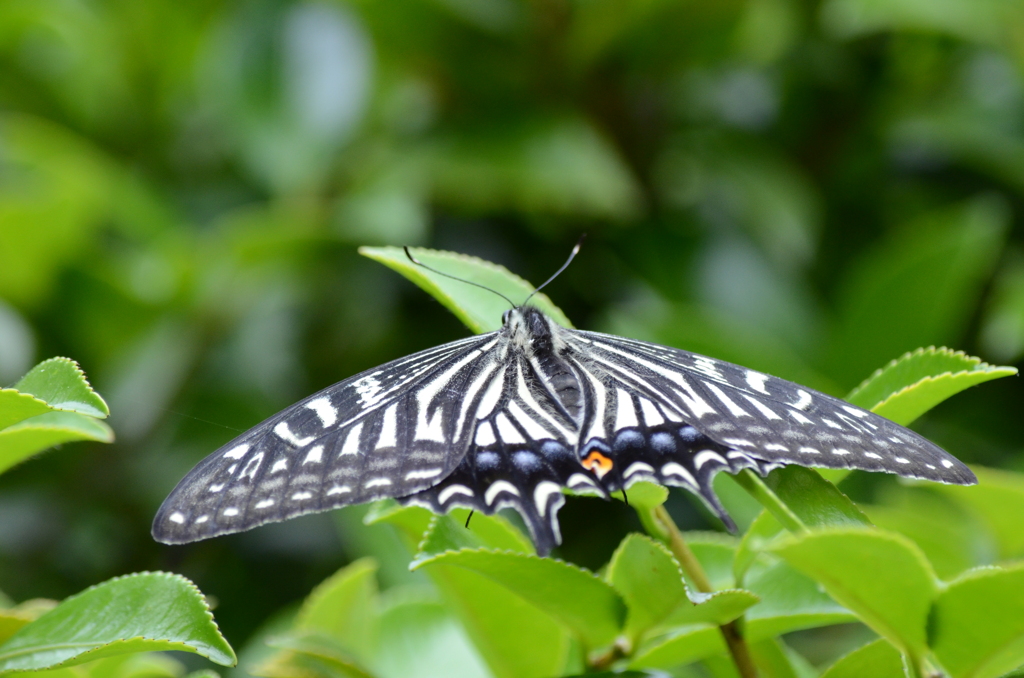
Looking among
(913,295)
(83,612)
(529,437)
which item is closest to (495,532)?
(529,437)

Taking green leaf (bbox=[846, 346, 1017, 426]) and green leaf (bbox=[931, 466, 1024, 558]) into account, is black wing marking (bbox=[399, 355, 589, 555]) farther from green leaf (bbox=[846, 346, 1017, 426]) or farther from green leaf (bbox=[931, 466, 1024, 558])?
green leaf (bbox=[931, 466, 1024, 558])

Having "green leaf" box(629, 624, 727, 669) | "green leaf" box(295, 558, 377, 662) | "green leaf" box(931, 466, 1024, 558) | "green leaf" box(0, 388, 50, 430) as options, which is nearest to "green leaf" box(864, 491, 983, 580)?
"green leaf" box(931, 466, 1024, 558)

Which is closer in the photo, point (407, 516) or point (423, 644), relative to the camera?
point (407, 516)

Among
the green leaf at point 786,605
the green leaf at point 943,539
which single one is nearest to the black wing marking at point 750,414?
the green leaf at point 786,605

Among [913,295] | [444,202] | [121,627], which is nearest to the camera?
[121,627]

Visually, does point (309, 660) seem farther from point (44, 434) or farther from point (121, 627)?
point (44, 434)

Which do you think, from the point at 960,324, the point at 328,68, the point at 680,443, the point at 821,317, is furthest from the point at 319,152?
the point at 960,324
